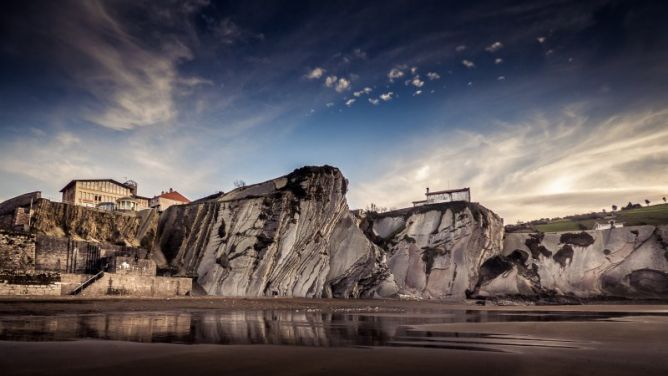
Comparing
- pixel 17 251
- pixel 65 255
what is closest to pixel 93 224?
pixel 65 255

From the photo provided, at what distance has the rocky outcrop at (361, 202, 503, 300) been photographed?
5775cm

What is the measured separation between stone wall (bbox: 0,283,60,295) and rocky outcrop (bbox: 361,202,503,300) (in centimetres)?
3951

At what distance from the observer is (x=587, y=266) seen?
2431 inches

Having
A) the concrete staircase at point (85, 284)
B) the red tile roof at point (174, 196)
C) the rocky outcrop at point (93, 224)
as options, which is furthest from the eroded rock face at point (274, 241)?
the red tile roof at point (174, 196)

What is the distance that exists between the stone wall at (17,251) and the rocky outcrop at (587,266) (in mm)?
49538

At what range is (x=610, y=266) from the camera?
200 ft

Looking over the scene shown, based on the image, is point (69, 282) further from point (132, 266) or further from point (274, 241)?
point (274, 241)

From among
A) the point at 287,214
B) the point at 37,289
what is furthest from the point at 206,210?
the point at 37,289

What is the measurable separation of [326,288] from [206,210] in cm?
1517

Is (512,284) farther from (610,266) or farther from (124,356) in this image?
(124,356)

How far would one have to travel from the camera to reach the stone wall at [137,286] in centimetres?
2830

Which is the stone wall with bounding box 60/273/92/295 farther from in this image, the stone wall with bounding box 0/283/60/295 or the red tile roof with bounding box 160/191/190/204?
the red tile roof with bounding box 160/191/190/204

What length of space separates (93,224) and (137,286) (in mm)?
14448

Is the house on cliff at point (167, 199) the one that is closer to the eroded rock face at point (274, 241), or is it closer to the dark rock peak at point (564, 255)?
the eroded rock face at point (274, 241)
